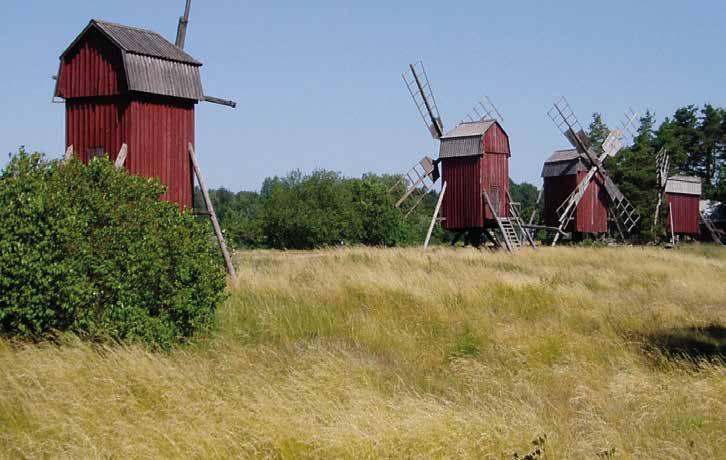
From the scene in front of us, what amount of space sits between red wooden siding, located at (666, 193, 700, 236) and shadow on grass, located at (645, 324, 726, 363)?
135 feet

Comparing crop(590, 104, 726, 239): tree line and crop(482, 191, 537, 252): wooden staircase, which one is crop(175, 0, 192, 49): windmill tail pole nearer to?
crop(482, 191, 537, 252): wooden staircase

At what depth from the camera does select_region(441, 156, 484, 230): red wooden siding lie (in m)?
34.7

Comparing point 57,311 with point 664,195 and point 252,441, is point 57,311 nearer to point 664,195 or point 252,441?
point 252,441

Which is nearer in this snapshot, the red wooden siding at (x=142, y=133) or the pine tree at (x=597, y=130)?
the red wooden siding at (x=142, y=133)

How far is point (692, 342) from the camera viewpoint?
42.7 feet

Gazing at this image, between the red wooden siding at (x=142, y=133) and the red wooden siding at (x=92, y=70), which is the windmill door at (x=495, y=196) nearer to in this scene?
the red wooden siding at (x=142, y=133)

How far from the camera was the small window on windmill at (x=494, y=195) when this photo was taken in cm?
3491

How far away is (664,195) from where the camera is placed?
5169 cm

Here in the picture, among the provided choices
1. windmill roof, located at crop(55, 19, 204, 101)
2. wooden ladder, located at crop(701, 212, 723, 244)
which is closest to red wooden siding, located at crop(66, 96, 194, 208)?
windmill roof, located at crop(55, 19, 204, 101)

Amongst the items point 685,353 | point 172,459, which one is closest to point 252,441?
point 172,459

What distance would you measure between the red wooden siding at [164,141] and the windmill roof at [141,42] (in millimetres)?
1046

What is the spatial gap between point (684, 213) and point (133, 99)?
1746 inches

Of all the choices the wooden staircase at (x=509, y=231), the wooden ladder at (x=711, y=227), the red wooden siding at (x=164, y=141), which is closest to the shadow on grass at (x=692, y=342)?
the red wooden siding at (x=164, y=141)

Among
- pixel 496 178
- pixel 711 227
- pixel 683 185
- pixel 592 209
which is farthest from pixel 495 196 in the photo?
pixel 711 227
